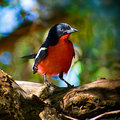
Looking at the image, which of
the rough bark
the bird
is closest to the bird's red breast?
the bird

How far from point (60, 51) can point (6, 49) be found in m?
2.58

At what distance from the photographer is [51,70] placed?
3.05 m

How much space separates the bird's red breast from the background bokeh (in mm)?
740

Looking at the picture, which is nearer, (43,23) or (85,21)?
(85,21)

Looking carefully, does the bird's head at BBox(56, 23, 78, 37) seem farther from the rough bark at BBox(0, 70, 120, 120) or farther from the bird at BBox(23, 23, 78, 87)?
the rough bark at BBox(0, 70, 120, 120)

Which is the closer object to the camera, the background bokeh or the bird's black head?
the bird's black head

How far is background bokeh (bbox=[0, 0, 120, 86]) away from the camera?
4176 millimetres

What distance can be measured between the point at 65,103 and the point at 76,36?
276 centimetres

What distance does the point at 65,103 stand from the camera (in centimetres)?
222

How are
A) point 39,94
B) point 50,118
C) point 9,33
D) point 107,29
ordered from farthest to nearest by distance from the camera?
point 9,33 < point 107,29 < point 39,94 < point 50,118

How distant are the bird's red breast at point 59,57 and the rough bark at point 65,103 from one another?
734 millimetres

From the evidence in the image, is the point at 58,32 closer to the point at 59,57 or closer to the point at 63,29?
the point at 63,29

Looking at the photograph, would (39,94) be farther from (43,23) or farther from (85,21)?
(43,23)

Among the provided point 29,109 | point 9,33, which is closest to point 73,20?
point 9,33
